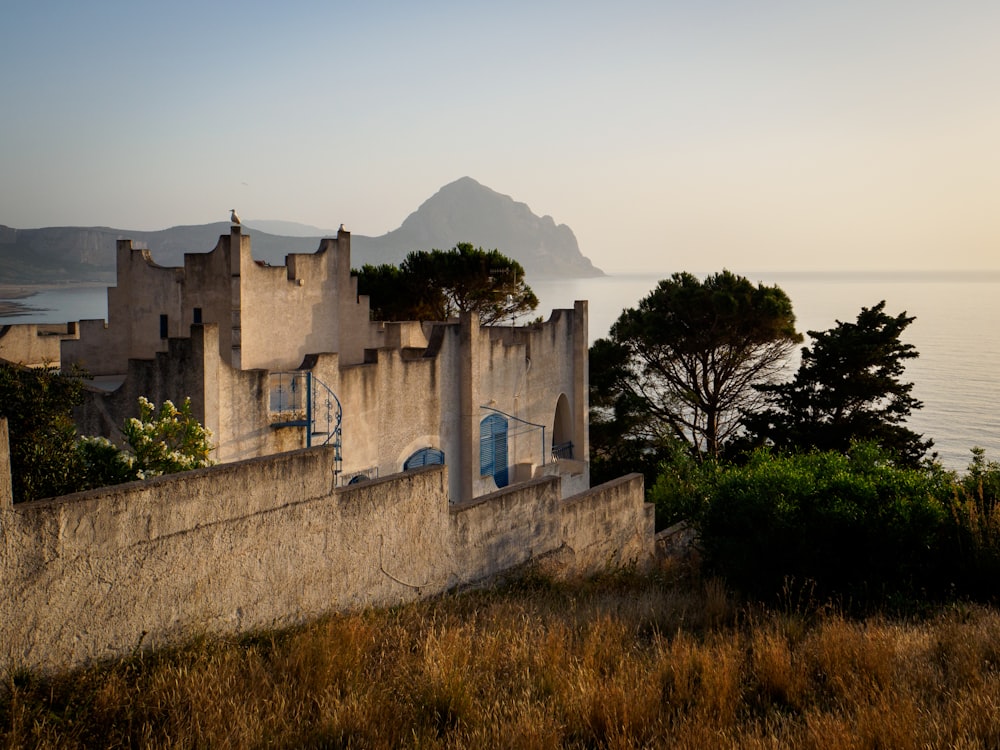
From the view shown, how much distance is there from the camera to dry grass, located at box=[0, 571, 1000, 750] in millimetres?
5668

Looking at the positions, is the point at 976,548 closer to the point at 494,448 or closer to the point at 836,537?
the point at 836,537

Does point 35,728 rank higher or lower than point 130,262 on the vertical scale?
lower

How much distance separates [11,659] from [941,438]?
181ft

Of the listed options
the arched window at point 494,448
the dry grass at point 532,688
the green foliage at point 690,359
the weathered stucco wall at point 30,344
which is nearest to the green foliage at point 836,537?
the dry grass at point 532,688

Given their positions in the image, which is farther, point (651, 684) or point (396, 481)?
point (396, 481)

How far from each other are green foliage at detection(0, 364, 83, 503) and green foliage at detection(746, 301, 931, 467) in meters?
26.6

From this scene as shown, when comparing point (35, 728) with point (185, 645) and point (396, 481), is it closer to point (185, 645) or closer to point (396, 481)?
point (185, 645)

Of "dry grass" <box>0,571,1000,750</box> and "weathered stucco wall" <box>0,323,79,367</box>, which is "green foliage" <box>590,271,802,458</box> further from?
"dry grass" <box>0,571,1000,750</box>

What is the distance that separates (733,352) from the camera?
35.1m

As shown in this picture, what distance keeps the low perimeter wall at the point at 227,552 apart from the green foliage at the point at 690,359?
25.5m

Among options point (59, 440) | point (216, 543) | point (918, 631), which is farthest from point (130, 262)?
point (918, 631)

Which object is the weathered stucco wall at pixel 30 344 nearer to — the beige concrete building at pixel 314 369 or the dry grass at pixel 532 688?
the beige concrete building at pixel 314 369

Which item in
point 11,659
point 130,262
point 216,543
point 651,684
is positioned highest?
point 130,262

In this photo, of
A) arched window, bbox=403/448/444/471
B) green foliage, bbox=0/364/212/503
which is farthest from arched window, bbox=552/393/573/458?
green foliage, bbox=0/364/212/503
